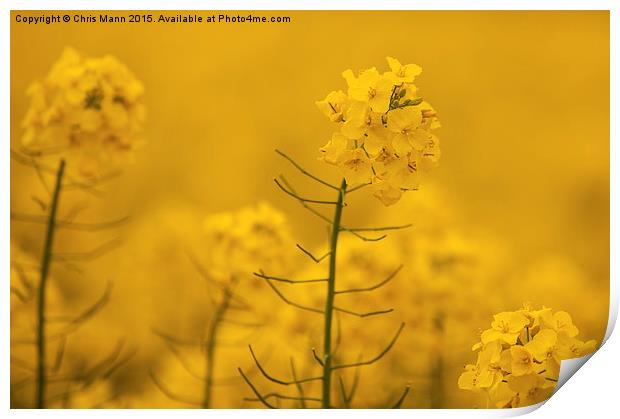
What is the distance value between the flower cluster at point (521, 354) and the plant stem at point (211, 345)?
39 centimetres

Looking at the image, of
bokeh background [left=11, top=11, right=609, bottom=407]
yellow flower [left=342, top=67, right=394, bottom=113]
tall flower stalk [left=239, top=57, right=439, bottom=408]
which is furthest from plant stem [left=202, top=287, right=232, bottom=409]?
yellow flower [left=342, top=67, right=394, bottom=113]

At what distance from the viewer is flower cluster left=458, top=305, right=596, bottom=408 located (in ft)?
4.09

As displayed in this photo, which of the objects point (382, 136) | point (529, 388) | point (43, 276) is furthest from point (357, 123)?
point (43, 276)

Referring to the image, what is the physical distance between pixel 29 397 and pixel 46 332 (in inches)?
4.1

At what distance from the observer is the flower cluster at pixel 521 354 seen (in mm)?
1248

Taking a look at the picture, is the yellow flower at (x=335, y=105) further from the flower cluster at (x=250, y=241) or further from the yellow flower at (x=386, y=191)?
the flower cluster at (x=250, y=241)

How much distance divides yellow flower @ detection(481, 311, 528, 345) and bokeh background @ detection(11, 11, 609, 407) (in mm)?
228

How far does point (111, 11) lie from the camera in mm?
1451

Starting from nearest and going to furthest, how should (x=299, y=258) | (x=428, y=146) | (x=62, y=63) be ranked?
1. (x=428, y=146)
2. (x=62, y=63)
3. (x=299, y=258)

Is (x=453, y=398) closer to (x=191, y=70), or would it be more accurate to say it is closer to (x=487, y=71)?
(x=487, y=71)

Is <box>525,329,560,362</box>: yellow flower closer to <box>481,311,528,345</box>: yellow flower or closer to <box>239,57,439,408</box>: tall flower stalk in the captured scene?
<box>481,311,528,345</box>: yellow flower
